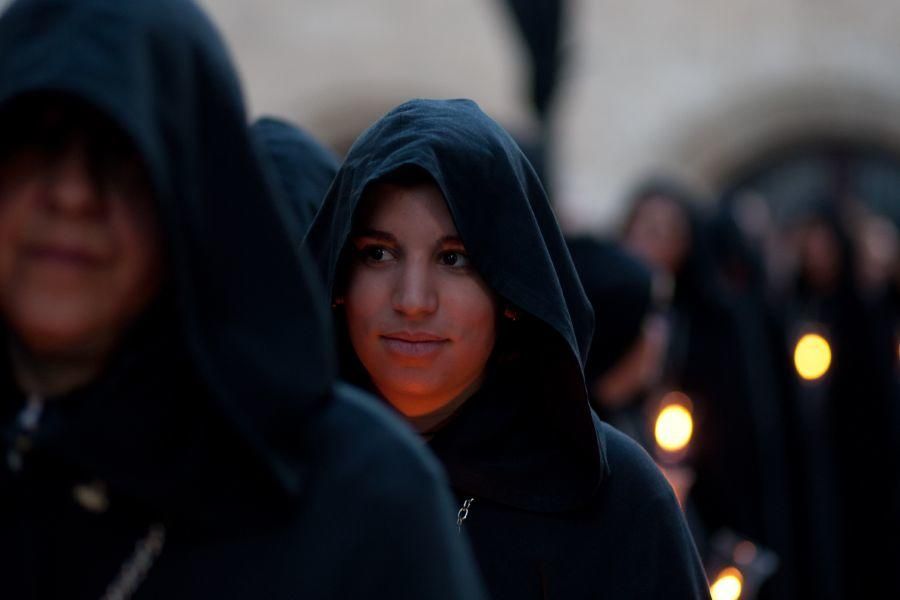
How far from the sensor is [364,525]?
195cm

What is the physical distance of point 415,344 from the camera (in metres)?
3.02

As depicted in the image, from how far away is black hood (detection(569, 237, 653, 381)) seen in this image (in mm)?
5320

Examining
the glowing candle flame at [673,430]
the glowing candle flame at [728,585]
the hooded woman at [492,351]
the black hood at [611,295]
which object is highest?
the hooded woman at [492,351]

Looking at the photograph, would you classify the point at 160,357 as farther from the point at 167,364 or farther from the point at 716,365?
the point at 716,365

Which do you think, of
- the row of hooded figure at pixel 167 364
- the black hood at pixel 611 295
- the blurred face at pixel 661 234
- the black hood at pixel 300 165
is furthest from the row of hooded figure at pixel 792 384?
the row of hooded figure at pixel 167 364

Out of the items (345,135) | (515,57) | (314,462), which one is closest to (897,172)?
(515,57)

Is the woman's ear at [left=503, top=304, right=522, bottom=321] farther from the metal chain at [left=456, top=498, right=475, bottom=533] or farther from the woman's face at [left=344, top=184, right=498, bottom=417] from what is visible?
the metal chain at [left=456, top=498, right=475, bottom=533]

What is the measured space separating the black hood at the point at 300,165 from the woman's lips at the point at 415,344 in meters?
0.73

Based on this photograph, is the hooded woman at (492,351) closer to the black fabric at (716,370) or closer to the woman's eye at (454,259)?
the woman's eye at (454,259)

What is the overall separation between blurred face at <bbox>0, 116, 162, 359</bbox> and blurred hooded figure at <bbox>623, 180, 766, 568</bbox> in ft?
20.0

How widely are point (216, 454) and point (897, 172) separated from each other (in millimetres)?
15536

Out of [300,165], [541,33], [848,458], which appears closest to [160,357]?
[300,165]

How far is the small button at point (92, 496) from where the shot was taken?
1.90m

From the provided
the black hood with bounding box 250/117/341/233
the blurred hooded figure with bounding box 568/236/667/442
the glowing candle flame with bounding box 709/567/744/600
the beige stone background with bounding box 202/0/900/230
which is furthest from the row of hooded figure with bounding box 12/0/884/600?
the beige stone background with bounding box 202/0/900/230
